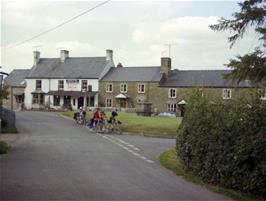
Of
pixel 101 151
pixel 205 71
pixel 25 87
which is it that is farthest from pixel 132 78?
pixel 101 151

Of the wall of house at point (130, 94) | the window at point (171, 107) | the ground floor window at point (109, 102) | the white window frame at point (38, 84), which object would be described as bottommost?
the window at point (171, 107)

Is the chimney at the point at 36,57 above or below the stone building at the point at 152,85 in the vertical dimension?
above

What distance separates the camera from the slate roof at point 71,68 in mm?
89312

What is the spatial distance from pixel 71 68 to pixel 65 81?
9.48ft

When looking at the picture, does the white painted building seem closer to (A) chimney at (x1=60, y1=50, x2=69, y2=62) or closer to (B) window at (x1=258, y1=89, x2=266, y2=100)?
(A) chimney at (x1=60, y1=50, x2=69, y2=62)

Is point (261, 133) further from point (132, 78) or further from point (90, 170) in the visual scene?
point (132, 78)

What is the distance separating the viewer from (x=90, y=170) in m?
14.7

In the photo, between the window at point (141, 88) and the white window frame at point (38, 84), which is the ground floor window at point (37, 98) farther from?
the window at point (141, 88)

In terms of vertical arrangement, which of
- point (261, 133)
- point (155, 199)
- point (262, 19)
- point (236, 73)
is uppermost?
point (262, 19)

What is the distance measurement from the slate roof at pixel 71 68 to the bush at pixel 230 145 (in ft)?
243

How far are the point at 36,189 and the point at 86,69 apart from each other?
79764 millimetres

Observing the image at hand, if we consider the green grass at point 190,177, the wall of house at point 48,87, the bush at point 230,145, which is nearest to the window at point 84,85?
the wall of house at point 48,87

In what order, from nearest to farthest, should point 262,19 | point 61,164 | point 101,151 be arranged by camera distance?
point 262,19, point 61,164, point 101,151

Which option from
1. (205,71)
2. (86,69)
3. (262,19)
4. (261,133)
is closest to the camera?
→ (261,133)
